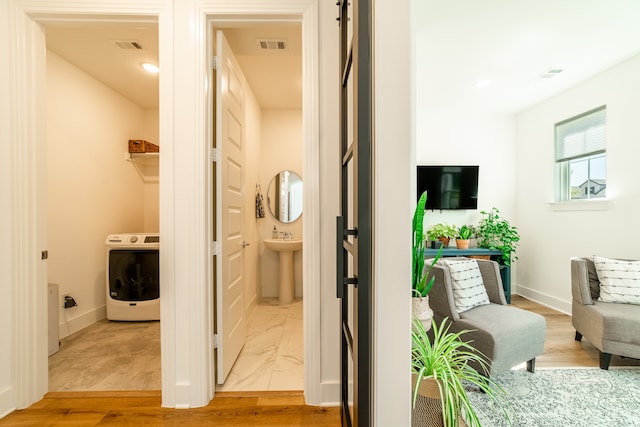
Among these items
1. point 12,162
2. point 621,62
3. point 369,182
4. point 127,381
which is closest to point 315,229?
point 369,182

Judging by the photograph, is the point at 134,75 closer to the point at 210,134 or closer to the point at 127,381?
the point at 210,134

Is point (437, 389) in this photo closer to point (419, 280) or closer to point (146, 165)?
point (419, 280)

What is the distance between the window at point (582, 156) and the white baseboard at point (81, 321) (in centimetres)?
565

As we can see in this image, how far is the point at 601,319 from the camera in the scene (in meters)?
2.30

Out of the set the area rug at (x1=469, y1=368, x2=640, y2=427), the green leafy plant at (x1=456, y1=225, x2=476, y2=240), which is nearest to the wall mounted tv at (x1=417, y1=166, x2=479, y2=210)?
the green leafy plant at (x1=456, y1=225, x2=476, y2=240)

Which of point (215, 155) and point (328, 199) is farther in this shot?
point (215, 155)

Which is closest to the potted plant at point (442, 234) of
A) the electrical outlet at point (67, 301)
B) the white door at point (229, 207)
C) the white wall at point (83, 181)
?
the white door at point (229, 207)

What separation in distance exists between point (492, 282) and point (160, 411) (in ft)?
8.37

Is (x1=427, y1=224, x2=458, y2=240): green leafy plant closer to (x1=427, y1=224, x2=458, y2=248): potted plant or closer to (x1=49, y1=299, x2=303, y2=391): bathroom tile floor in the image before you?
(x1=427, y1=224, x2=458, y2=248): potted plant

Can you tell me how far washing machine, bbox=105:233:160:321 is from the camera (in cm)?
312

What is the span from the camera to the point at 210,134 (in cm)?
185

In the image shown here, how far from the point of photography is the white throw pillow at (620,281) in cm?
247

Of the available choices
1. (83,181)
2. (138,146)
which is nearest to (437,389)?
(83,181)

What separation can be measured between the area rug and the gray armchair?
18cm
